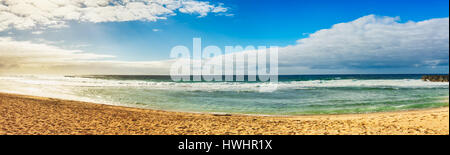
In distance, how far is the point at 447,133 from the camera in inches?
269

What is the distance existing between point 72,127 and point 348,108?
46.9 feet
